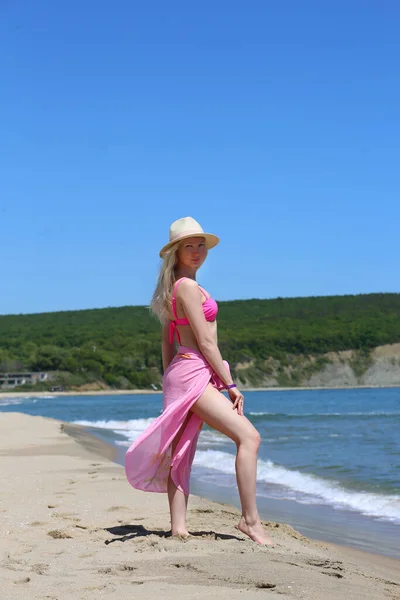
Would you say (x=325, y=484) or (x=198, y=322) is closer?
(x=198, y=322)

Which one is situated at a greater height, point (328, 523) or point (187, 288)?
point (187, 288)

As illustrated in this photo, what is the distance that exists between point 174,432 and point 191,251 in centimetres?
106

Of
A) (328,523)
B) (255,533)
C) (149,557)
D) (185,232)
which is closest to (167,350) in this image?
(185,232)

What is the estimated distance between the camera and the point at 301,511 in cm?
837

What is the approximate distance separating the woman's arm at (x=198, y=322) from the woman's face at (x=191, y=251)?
8.3 inches

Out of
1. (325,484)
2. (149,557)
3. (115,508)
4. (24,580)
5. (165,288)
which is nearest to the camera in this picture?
(24,580)

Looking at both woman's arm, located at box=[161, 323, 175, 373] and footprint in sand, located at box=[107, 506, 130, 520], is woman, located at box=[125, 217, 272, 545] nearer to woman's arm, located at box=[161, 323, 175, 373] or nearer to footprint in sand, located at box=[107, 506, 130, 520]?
woman's arm, located at box=[161, 323, 175, 373]

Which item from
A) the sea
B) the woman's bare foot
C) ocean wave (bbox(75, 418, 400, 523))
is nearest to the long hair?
the woman's bare foot

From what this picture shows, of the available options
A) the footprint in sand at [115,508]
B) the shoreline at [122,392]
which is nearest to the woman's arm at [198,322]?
the footprint in sand at [115,508]

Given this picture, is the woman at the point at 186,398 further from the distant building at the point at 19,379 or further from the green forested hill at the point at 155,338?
the distant building at the point at 19,379

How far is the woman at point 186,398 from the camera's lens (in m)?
4.85

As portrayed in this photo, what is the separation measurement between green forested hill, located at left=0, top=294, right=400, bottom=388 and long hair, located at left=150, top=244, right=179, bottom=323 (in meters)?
89.4

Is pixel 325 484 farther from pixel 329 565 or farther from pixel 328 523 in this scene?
pixel 329 565

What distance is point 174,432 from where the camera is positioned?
197 inches
